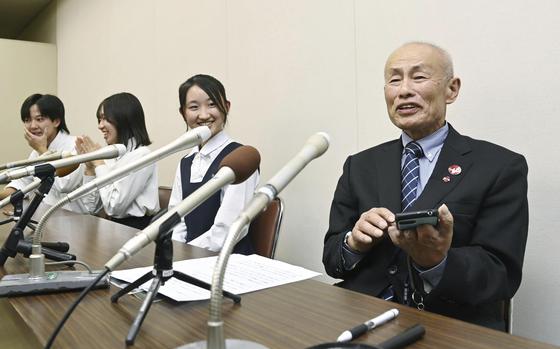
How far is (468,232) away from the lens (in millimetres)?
1171

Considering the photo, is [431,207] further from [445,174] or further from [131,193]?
[131,193]

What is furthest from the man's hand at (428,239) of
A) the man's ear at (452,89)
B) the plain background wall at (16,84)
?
the plain background wall at (16,84)

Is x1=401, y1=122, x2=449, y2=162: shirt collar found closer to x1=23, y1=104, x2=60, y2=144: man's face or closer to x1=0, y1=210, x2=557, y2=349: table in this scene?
x1=0, y1=210, x2=557, y2=349: table

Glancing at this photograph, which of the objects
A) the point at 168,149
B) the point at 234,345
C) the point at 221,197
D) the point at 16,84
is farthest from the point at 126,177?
the point at 16,84

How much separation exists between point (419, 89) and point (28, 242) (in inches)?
41.3

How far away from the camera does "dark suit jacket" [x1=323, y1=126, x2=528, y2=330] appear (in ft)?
3.46

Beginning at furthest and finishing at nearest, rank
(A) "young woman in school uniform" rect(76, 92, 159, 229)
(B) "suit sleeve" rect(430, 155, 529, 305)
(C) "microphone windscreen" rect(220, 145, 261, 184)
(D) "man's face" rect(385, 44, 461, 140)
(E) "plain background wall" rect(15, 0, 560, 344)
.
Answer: (A) "young woman in school uniform" rect(76, 92, 159, 229) < (E) "plain background wall" rect(15, 0, 560, 344) < (D) "man's face" rect(385, 44, 461, 140) < (B) "suit sleeve" rect(430, 155, 529, 305) < (C) "microphone windscreen" rect(220, 145, 261, 184)

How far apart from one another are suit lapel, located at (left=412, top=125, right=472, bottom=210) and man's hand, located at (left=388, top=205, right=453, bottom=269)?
7.1 inches

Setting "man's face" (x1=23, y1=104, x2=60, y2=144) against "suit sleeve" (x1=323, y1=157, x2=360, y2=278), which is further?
"man's face" (x1=23, y1=104, x2=60, y2=144)

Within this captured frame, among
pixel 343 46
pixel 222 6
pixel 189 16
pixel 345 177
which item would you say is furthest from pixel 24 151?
pixel 345 177

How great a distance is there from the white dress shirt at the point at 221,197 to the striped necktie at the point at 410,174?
1.71 ft

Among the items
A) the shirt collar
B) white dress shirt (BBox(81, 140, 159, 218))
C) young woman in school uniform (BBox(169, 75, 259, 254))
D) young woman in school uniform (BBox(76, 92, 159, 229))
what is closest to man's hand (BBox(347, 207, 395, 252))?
the shirt collar

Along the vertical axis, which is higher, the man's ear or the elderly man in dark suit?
the man's ear

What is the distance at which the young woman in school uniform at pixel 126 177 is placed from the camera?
2342 millimetres
